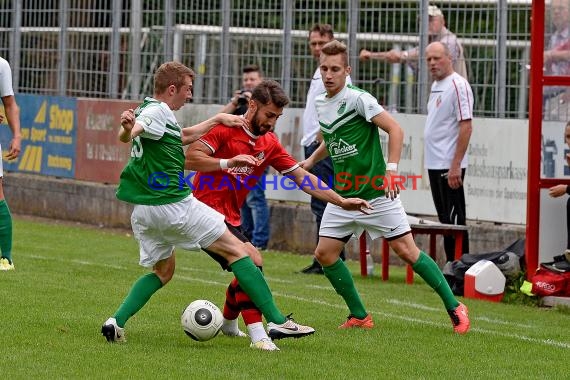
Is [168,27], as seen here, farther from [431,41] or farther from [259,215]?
[431,41]

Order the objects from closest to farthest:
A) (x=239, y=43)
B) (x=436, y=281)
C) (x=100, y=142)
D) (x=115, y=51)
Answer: (x=436, y=281) < (x=239, y=43) < (x=100, y=142) < (x=115, y=51)

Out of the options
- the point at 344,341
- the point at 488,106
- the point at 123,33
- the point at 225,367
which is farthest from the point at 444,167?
the point at 123,33

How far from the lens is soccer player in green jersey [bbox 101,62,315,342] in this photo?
866 cm

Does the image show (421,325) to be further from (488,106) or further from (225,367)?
(488,106)

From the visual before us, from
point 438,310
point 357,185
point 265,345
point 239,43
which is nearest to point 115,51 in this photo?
point 239,43

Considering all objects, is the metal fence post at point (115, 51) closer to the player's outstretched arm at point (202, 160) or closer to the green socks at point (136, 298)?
the player's outstretched arm at point (202, 160)

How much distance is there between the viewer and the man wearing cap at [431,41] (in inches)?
588

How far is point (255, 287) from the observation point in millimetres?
8711

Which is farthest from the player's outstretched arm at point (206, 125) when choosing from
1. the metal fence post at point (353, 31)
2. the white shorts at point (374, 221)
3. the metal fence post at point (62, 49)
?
the metal fence post at point (62, 49)

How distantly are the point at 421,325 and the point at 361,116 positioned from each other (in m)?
1.55

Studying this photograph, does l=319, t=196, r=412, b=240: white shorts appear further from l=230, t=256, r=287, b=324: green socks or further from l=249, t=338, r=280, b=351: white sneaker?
l=249, t=338, r=280, b=351: white sneaker

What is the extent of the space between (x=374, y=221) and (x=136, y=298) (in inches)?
78.8

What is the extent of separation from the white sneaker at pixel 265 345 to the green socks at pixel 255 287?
13 cm

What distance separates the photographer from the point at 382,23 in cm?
1605
